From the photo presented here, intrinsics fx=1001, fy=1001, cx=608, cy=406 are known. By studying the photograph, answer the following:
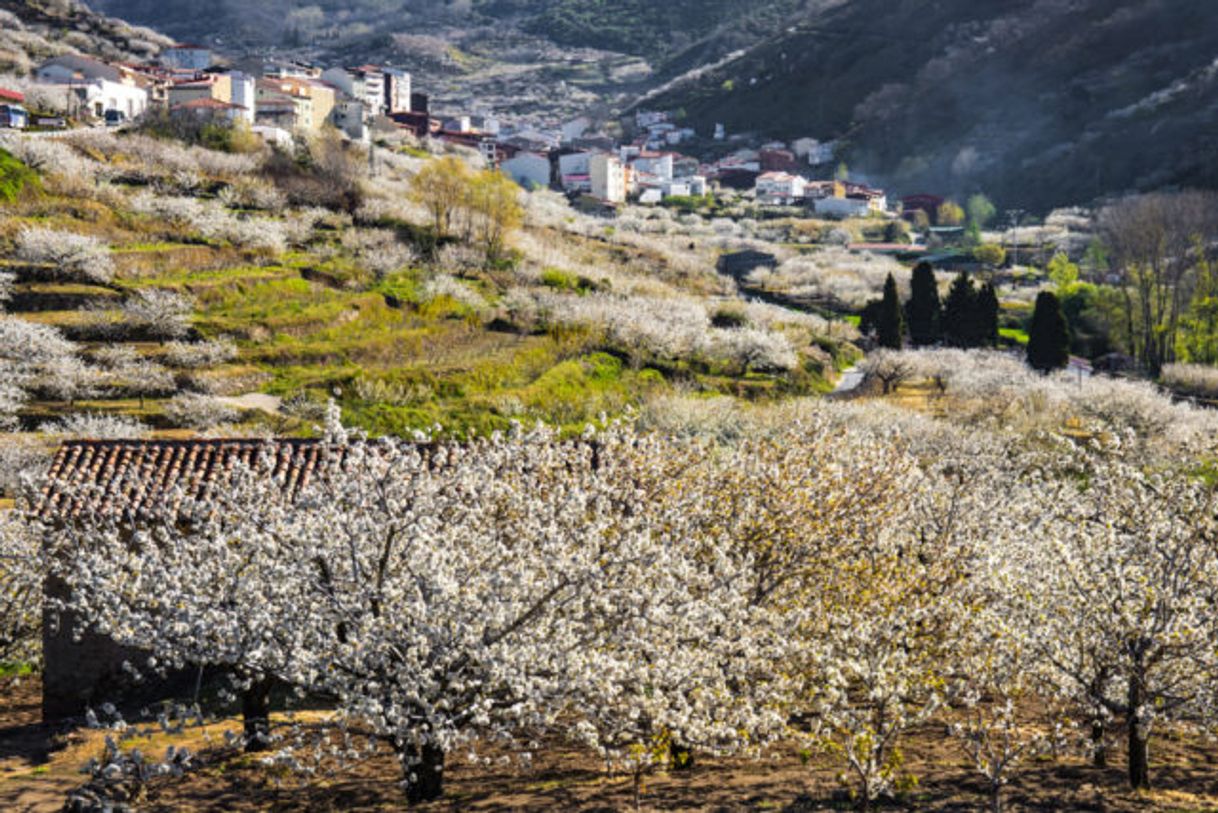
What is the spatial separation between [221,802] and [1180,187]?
118630 mm

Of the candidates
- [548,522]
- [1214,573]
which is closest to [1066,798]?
[1214,573]

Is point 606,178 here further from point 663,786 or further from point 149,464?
point 663,786

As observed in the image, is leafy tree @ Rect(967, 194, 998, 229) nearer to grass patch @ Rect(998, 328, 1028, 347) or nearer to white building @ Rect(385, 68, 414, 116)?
grass patch @ Rect(998, 328, 1028, 347)

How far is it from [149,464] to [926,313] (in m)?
51.7

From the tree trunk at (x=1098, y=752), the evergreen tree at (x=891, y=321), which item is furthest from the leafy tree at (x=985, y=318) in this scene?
the tree trunk at (x=1098, y=752)

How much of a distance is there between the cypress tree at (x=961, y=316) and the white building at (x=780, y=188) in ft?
219

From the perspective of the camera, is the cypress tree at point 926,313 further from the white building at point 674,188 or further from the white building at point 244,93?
the white building at point 674,188

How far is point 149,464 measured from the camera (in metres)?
19.1

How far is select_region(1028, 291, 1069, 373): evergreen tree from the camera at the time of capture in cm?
5362

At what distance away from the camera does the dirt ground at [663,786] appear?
11.2 meters

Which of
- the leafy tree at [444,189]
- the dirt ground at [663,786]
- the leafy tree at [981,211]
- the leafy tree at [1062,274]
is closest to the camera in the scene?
the dirt ground at [663,786]

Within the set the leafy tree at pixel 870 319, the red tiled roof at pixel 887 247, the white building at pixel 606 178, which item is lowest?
the leafy tree at pixel 870 319

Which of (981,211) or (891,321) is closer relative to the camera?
(891,321)

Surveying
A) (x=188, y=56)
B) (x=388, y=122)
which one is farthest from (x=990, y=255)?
(x=188, y=56)
